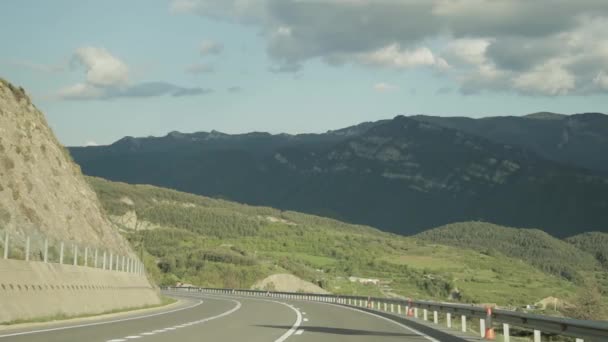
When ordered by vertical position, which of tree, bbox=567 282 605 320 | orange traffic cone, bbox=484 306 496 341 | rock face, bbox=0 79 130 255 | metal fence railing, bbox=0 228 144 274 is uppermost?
rock face, bbox=0 79 130 255

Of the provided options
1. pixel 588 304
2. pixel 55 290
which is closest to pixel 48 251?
pixel 55 290

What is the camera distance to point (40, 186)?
51.4m

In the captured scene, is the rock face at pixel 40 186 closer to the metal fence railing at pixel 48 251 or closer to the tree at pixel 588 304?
the metal fence railing at pixel 48 251

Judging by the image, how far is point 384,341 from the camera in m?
23.4

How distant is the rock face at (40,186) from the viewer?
155 ft

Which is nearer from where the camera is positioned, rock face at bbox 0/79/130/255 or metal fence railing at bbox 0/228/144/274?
metal fence railing at bbox 0/228/144/274

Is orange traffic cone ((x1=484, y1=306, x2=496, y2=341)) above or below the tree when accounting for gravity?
above

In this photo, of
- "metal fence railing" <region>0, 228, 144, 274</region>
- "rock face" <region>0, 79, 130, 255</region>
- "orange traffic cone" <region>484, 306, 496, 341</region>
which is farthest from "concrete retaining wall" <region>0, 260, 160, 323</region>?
"orange traffic cone" <region>484, 306, 496, 341</region>

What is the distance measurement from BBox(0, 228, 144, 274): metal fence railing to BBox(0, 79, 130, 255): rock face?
5.59 meters

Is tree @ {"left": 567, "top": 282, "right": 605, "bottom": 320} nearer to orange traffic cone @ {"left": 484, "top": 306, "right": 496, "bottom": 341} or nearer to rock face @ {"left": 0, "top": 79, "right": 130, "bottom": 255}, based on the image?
rock face @ {"left": 0, "top": 79, "right": 130, "bottom": 255}

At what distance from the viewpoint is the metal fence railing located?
2952 centimetres

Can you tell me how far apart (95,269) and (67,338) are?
672 inches

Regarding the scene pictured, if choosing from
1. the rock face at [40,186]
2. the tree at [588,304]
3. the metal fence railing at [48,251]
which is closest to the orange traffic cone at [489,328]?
the metal fence railing at [48,251]

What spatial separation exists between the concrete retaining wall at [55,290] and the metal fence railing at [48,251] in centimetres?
44
